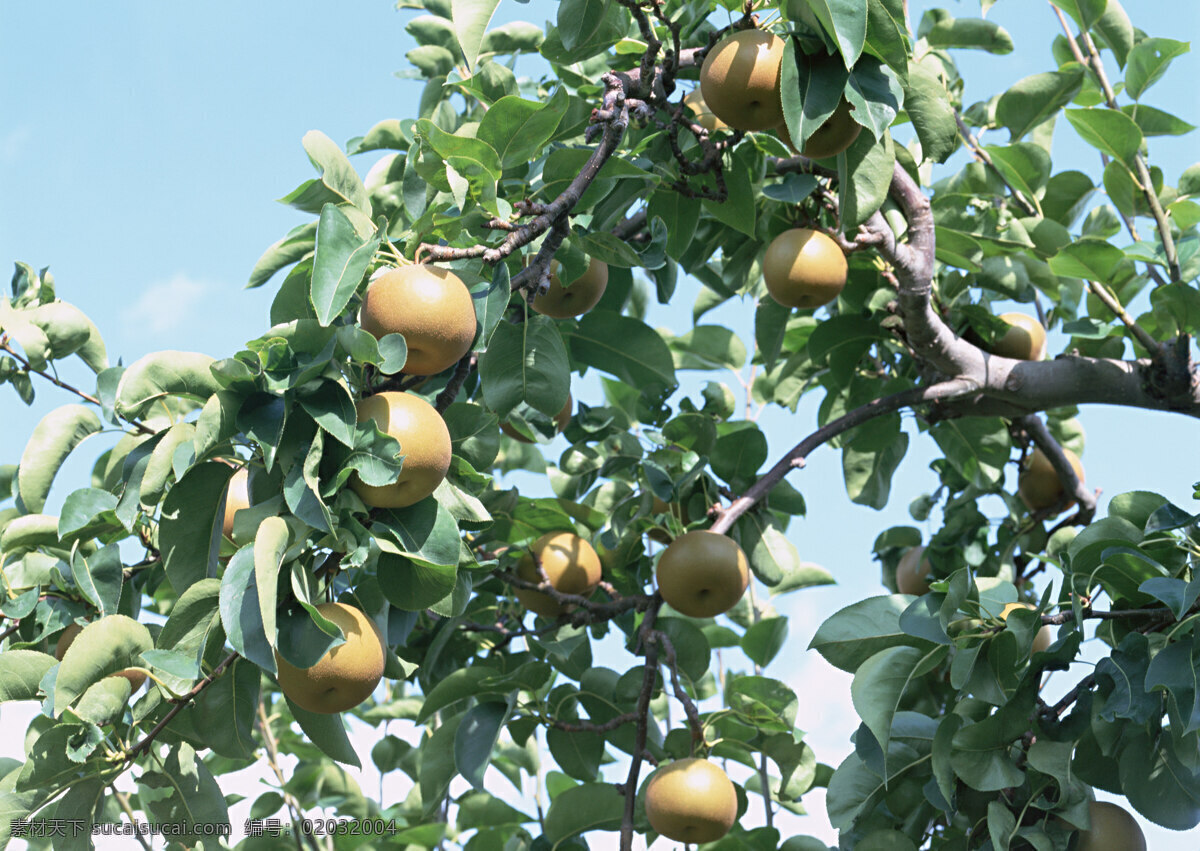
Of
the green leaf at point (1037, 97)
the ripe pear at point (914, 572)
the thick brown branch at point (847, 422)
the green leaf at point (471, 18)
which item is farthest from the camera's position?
the ripe pear at point (914, 572)

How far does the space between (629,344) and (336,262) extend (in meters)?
1.23

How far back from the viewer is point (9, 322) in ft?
7.10

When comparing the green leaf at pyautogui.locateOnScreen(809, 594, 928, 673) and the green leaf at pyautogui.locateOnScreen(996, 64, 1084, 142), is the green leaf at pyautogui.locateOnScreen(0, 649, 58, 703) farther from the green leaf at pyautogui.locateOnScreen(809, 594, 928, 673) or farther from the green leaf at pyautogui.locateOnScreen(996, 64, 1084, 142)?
the green leaf at pyautogui.locateOnScreen(996, 64, 1084, 142)

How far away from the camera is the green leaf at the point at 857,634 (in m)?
1.95

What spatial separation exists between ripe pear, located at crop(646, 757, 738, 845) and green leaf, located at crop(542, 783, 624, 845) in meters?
0.28

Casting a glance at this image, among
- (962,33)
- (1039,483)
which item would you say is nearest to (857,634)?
(1039,483)

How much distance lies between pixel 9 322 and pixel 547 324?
1.07 meters

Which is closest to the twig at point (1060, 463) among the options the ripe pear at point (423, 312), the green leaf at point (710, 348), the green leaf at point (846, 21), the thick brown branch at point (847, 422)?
the thick brown branch at point (847, 422)

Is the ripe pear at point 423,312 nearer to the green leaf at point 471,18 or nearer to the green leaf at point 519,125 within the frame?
the green leaf at point 519,125

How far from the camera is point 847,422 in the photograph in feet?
8.81

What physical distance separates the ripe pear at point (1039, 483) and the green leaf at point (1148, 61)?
1060 millimetres

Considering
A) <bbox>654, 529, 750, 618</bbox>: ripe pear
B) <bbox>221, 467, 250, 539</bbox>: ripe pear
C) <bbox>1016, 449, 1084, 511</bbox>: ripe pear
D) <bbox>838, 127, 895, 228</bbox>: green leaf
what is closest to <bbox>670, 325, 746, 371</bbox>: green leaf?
<bbox>1016, 449, 1084, 511</bbox>: ripe pear

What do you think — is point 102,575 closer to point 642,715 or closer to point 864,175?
point 642,715

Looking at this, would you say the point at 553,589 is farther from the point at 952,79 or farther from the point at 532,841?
the point at 952,79
